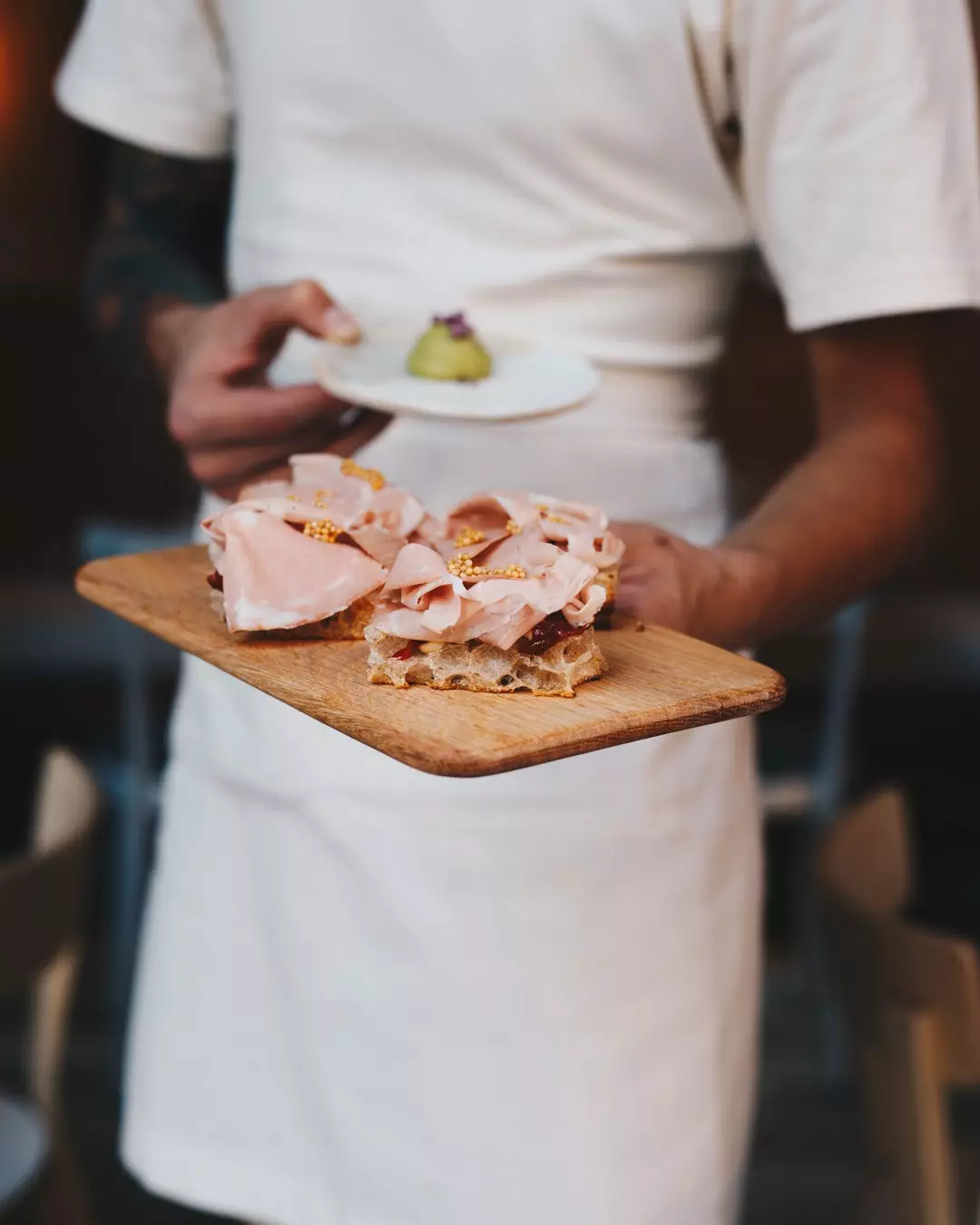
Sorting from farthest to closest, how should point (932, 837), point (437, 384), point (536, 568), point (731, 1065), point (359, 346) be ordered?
point (932, 837) → point (731, 1065) → point (359, 346) → point (437, 384) → point (536, 568)

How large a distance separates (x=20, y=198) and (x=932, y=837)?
3.57 m

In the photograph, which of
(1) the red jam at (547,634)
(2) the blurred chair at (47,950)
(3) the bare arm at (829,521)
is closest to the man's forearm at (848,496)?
(3) the bare arm at (829,521)

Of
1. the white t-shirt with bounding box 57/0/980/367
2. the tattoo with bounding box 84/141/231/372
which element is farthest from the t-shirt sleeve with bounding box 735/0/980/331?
the tattoo with bounding box 84/141/231/372

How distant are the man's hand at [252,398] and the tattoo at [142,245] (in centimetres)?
36

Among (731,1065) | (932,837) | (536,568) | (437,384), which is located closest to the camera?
(536,568)

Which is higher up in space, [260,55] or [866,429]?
[260,55]

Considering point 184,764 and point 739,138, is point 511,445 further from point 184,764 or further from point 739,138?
point 184,764

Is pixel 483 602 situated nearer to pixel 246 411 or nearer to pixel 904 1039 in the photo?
A: pixel 246 411

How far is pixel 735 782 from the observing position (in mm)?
1438

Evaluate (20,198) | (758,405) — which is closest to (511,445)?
(758,405)

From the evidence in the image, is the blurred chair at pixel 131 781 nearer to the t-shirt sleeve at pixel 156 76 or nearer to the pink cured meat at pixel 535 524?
the t-shirt sleeve at pixel 156 76

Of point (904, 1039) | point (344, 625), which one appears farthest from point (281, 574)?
point (904, 1039)

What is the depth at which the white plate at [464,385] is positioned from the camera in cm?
116

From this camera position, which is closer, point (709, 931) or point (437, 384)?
point (437, 384)
